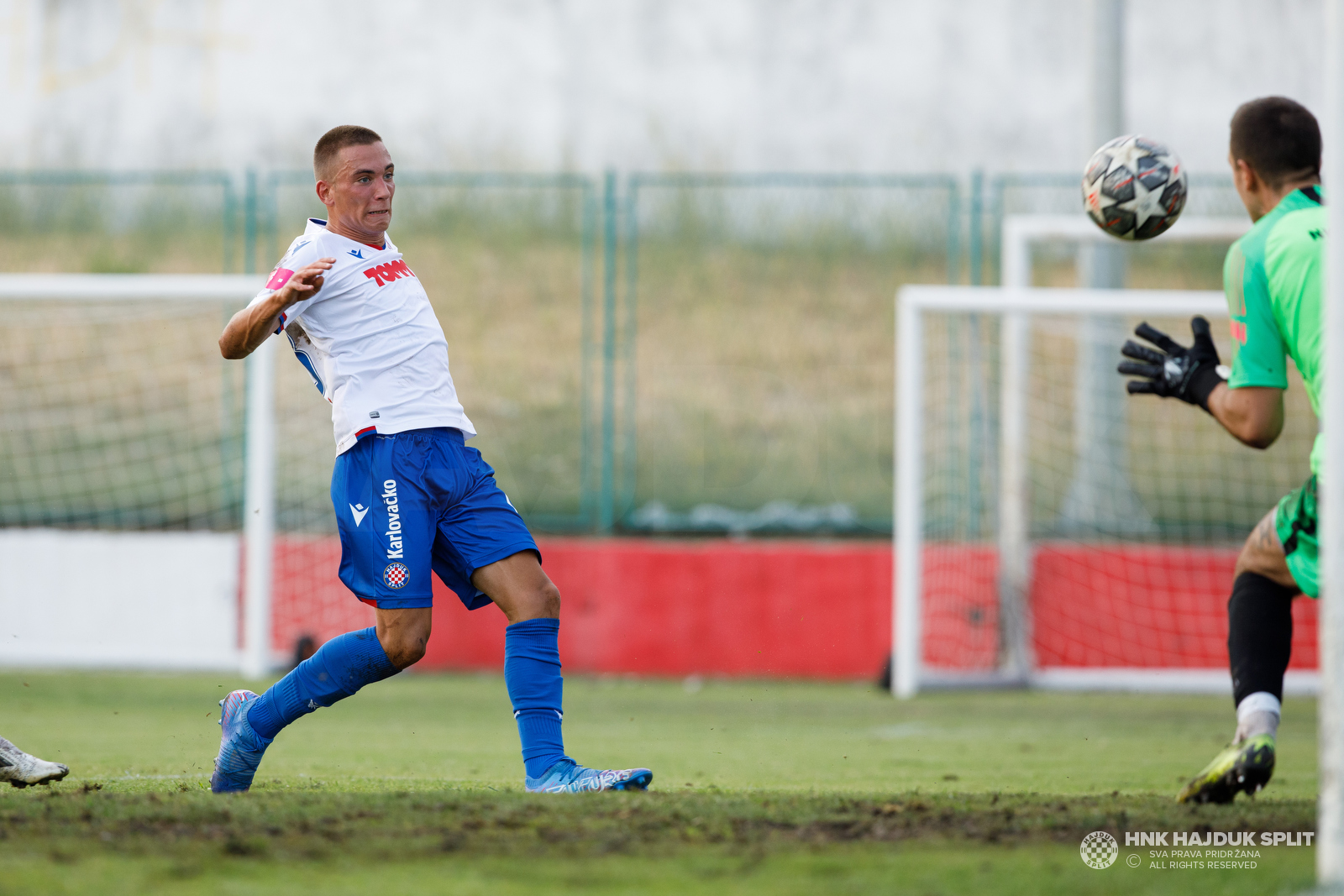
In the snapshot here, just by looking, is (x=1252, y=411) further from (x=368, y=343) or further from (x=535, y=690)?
(x=368, y=343)

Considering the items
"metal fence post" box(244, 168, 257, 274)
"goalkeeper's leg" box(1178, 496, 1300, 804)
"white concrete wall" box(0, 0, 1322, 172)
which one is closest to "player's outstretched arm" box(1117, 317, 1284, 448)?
"goalkeeper's leg" box(1178, 496, 1300, 804)

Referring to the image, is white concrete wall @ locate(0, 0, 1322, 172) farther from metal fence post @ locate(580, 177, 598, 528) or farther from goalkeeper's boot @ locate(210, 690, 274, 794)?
goalkeeper's boot @ locate(210, 690, 274, 794)

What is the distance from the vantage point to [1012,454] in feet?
35.0

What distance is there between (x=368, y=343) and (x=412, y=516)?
599 mm

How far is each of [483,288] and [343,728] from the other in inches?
325

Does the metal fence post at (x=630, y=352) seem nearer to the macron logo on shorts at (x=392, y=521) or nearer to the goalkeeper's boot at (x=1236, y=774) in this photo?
the macron logo on shorts at (x=392, y=521)

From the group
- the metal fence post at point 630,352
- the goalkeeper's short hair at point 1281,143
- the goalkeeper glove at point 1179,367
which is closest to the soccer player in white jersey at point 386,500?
the goalkeeper glove at point 1179,367

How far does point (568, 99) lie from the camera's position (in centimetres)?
1714

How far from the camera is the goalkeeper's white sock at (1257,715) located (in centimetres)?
409

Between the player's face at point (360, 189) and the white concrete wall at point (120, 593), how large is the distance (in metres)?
6.91

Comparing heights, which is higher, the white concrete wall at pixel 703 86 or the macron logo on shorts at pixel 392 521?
the white concrete wall at pixel 703 86

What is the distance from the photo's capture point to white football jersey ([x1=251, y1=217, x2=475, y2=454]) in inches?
176

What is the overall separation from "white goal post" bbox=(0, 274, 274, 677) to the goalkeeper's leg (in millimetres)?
7476

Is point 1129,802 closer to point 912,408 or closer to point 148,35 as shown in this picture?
point 912,408
